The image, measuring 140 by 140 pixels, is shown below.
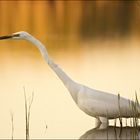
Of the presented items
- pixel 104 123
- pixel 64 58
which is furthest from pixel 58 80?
pixel 64 58

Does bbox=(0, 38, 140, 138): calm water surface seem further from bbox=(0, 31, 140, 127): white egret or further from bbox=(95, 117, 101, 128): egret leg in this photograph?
bbox=(0, 31, 140, 127): white egret

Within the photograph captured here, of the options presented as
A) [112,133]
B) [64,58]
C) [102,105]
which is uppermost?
[64,58]

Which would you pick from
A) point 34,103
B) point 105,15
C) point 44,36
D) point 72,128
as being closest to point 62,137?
point 72,128

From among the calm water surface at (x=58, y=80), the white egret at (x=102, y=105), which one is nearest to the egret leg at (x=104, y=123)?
the white egret at (x=102, y=105)

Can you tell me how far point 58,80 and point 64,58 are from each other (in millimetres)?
2157

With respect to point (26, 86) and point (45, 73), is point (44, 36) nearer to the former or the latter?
point (45, 73)

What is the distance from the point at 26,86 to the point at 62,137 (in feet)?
6.08

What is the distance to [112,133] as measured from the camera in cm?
520

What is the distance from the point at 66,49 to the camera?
10555 millimetres

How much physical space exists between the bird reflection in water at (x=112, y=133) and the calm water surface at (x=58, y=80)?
0.32 ft

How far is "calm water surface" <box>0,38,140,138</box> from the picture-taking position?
18.2 feet

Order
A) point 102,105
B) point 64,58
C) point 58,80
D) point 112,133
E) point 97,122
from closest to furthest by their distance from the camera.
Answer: point 112,133, point 102,105, point 97,122, point 58,80, point 64,58

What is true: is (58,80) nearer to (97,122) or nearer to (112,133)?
(97,122)

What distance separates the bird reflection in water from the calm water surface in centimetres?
10
